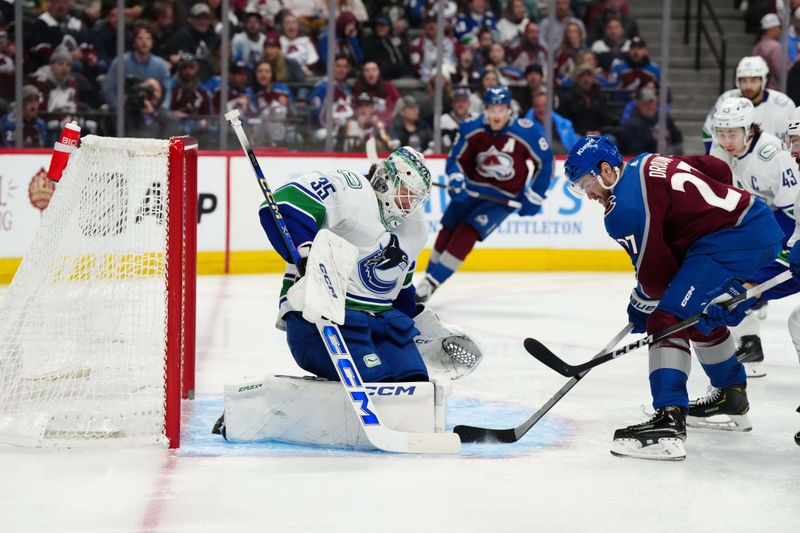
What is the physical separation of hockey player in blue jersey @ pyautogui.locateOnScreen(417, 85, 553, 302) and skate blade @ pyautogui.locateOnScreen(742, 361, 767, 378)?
1.96 metres

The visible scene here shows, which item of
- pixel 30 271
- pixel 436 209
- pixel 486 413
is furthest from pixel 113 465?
pixel 436 209

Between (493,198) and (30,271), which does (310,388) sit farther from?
(493,198)

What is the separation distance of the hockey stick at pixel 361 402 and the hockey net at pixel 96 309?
1.00 feet

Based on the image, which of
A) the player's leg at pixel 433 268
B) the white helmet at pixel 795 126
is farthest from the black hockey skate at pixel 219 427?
the player's leg at pixel 433 268

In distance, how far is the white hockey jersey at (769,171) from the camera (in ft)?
15.2

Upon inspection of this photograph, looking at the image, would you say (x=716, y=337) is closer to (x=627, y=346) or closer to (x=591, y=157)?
(x=627, y=346)

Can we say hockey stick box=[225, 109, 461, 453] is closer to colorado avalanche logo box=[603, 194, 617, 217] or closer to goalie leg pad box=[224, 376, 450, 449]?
goalie leg pad box=[224, 376, 450, 449]

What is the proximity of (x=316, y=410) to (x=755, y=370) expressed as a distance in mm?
2061

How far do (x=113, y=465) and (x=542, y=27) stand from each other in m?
5.78

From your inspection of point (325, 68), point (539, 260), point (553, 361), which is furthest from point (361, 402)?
point (539, 260)

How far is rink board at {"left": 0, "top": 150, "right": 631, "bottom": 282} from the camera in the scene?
21.9 ft

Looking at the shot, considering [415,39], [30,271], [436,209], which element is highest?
[415,39]

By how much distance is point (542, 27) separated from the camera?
8211 millimetres

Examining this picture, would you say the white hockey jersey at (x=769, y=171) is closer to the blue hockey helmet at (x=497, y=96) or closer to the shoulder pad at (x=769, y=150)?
the shoulder pad at (x=769, y=150)
